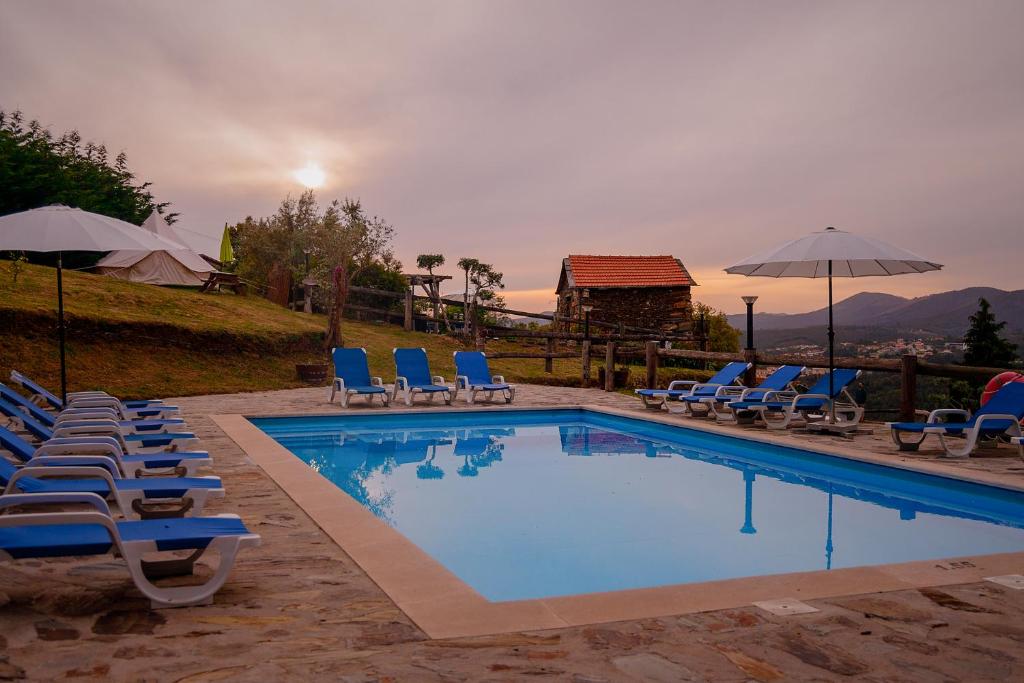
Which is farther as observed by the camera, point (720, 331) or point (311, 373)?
point (720, 331)

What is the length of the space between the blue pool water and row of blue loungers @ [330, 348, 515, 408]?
77.9 inches

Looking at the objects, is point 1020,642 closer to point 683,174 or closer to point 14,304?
point 683,174

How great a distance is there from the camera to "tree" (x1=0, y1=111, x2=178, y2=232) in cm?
2402

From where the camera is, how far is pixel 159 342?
15.5 metres

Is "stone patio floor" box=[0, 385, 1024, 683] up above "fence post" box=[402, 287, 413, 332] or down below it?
below

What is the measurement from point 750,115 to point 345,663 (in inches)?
558

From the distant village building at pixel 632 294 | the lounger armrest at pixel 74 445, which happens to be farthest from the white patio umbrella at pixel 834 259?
the distant village building at pixel 632 294

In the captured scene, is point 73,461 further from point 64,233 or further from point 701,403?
point 701,403

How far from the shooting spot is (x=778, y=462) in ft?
27.8

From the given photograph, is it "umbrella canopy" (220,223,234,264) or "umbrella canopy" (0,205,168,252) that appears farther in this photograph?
"umbrella canopy" (220,223,234,264)

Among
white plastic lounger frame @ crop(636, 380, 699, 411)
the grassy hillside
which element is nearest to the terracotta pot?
the grassy hillside

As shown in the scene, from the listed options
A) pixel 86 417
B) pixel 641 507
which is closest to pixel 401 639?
pixel 641 507

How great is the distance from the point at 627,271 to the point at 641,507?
71.7ft

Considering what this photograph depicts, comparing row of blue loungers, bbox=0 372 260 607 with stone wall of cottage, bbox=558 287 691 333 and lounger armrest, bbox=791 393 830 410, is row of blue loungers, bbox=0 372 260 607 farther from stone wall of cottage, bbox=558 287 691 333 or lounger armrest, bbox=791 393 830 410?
stone wall of cottage, bbox=558 287 691 333
